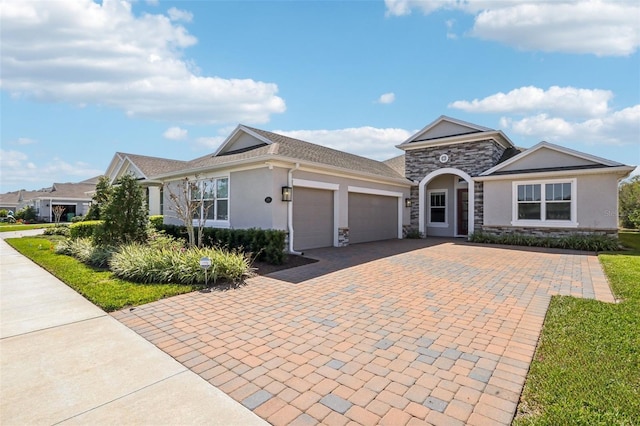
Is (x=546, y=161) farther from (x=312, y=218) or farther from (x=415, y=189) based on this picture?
(x=312, y=218)

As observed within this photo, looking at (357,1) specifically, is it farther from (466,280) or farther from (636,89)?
(636,89)

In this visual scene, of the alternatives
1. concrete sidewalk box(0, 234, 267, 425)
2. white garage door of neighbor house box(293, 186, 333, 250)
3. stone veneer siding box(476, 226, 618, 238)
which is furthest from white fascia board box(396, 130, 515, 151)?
concrete sidewalk box(0, 234, 267, 425)

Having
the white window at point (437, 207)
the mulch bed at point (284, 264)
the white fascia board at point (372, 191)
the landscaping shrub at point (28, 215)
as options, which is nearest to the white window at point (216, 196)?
the mulch bed at point (284, 264)

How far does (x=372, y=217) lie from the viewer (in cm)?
1511

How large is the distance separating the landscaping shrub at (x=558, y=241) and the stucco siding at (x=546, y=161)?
9.64ft

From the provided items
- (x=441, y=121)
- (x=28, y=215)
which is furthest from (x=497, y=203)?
(x=28, y=215)

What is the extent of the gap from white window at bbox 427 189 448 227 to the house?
0.06m

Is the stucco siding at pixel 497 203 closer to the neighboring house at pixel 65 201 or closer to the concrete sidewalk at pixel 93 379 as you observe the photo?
the concrete sidewalk at pixel 93 379

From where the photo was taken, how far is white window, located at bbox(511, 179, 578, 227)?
13.1m

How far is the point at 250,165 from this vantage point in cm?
1121

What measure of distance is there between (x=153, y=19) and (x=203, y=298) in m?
8.14

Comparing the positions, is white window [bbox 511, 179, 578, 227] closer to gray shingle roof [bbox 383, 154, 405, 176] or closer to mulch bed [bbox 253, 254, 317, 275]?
gray shingle roof [bbox 383, 154, 405, 176]

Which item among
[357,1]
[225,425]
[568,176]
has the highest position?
[357,1]

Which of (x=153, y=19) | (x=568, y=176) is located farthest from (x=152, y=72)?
(x=568, y=176)
